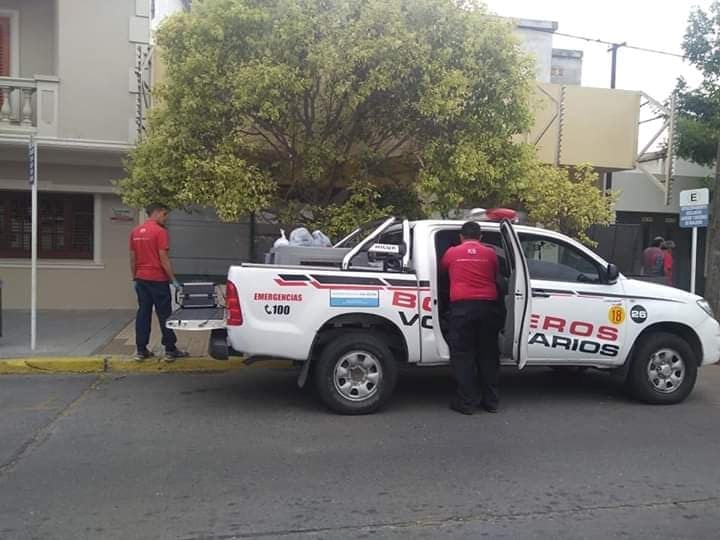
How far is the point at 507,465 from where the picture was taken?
16.3ft

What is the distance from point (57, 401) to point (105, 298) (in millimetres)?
6155

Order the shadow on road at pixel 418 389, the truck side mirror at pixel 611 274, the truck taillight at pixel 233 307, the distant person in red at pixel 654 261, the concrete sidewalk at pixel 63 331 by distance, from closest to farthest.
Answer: the truck taillight at pixel 233 307
the truck side mirror at pixel 611 274
the shadow on road at pixel 418 389
the concrete sidewalk at pixel 63 331
the distant person in red at pixel 654 261

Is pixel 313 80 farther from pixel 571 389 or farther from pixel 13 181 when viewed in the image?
pixel 13 181

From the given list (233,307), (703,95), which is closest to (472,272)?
(233,307)

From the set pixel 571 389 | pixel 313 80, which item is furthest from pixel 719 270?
pixel 313 80

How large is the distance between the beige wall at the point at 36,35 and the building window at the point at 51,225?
2.28 m

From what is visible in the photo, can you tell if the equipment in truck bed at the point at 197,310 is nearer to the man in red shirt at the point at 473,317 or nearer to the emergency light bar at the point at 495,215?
the man in red shirt at the point at 473,317

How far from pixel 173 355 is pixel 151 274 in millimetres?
1061

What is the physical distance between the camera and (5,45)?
39.2ft

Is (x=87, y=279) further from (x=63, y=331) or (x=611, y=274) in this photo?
(x=611, y=274)

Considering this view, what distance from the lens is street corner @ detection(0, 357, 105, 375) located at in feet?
26.0

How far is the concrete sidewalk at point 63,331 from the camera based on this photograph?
8.61 m

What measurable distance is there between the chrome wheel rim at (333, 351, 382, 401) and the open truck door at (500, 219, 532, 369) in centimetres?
133

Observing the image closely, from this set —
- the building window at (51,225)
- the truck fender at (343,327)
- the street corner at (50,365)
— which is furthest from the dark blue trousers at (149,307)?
the building window at (51,225)
